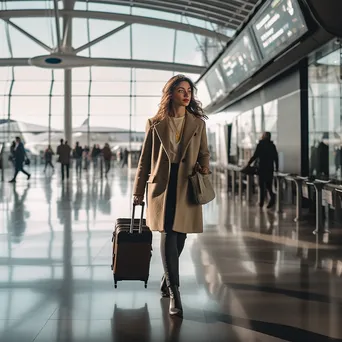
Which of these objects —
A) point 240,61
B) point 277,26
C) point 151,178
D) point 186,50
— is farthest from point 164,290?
point 186,50

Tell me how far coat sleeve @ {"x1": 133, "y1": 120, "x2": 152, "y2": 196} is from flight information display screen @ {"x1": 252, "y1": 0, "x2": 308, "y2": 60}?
546 centimetres

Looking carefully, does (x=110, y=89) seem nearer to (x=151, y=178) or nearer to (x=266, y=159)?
(x=266, y=159)

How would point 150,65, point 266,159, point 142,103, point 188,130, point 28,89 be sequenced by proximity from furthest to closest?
point 142,103 → point 28,89 → point 150,65 → point 266,159 → point 188,130

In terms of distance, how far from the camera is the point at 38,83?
39.6m

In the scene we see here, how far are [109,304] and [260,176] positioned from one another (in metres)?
8.53

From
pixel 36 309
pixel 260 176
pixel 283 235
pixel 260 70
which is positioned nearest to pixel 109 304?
pixel 36 309

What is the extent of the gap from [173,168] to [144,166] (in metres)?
0.28

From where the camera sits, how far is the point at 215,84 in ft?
66.7

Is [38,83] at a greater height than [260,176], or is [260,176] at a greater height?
[38,83]

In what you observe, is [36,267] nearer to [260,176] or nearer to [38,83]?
[260,176]

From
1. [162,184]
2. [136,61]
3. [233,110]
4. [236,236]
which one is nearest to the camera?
[162,184]

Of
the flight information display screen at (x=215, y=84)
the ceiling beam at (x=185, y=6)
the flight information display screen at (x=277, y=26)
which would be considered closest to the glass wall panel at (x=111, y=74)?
the ceiling beam at (x=185, y=6)

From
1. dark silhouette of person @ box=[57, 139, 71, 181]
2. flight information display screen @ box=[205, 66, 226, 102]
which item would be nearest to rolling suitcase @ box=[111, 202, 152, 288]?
flight information display screen @ box=[205, 66, 226, 102]

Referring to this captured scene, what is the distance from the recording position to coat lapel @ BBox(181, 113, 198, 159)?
426 centimetres
